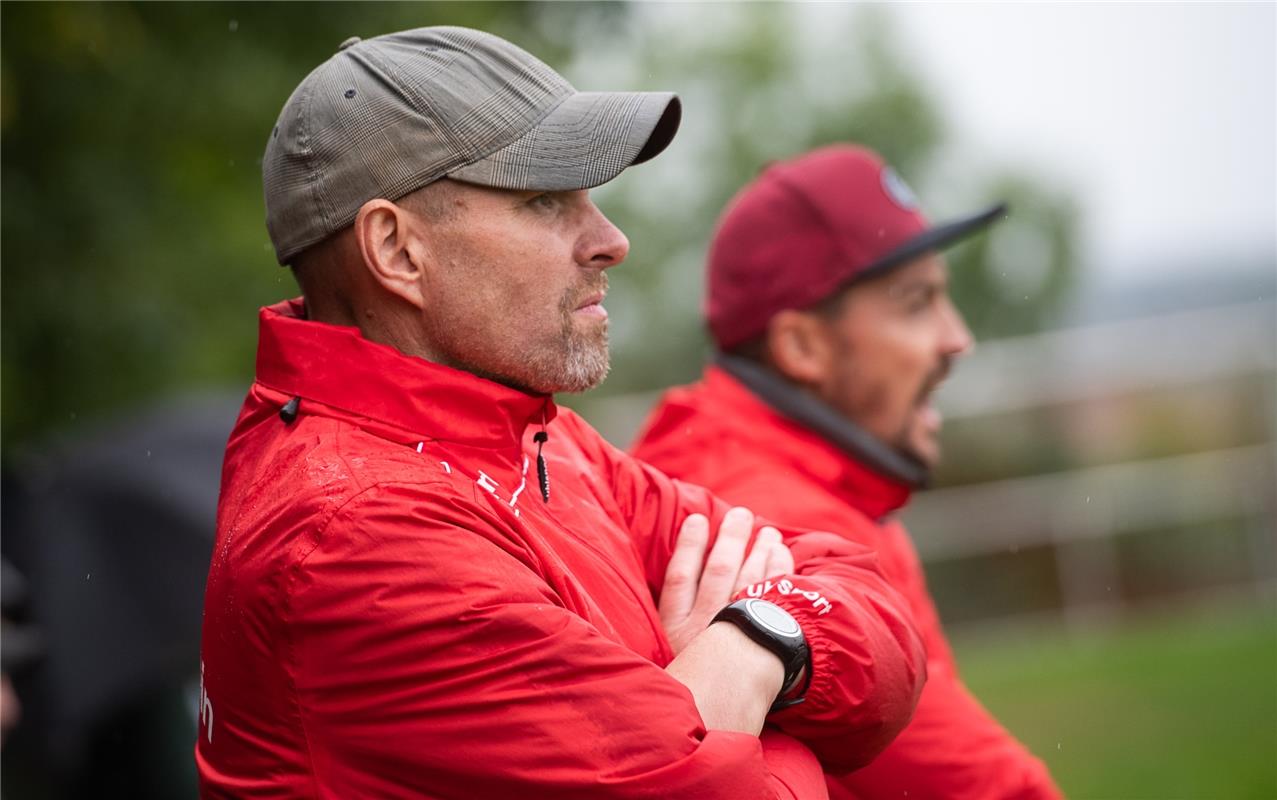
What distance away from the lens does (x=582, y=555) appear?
229 cm

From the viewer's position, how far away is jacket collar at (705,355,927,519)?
3674 mm

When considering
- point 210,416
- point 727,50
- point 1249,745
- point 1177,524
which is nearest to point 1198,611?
point 1177,524

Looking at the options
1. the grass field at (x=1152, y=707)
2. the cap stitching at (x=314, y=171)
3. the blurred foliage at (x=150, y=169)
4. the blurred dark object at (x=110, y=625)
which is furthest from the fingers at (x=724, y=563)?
the grass field at (x=1152, y=707)

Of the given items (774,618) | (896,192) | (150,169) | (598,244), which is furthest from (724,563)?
(150,169)

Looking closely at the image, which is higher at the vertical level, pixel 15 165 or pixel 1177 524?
pixel 15 165

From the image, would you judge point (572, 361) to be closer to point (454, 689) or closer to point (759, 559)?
point (759, 559)

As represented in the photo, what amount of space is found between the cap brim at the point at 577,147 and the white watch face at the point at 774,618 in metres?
0.69

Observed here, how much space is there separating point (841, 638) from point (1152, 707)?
304 inches

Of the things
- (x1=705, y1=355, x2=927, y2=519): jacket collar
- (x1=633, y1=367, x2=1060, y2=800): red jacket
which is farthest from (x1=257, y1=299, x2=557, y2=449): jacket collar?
(x1=705, y1=355, x2=927, y2=519): jacket collar

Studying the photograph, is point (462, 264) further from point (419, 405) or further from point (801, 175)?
point (801, 175)

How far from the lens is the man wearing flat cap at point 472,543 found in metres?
1.92

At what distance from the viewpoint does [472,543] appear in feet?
6.53

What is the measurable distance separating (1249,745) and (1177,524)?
251 inches

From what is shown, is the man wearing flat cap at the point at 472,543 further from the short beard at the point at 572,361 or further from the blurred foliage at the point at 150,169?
the blurred foliage at the point at 150,169
